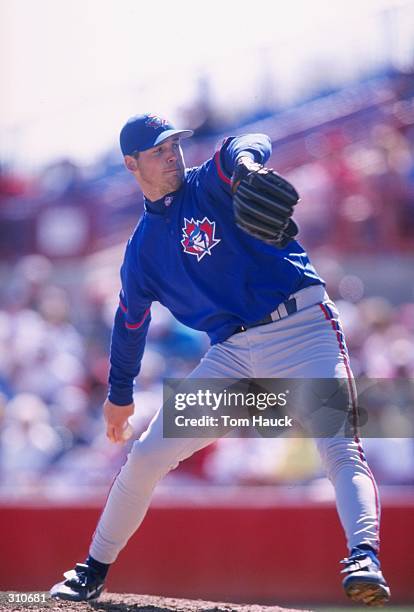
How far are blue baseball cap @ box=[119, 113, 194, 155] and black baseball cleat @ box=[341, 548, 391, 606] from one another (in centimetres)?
155

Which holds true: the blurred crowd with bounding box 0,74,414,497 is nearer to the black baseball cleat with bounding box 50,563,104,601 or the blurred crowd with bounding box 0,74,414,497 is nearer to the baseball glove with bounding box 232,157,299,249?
the black baseball cleat with bounding box 50,563,104,601

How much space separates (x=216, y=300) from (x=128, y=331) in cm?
49

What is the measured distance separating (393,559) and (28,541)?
82.9 inches

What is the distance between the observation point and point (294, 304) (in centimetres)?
324

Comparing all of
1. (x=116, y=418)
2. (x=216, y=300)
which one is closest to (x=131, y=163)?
(x=216, y=300)

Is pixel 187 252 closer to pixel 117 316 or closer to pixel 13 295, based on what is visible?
pixel 117 316

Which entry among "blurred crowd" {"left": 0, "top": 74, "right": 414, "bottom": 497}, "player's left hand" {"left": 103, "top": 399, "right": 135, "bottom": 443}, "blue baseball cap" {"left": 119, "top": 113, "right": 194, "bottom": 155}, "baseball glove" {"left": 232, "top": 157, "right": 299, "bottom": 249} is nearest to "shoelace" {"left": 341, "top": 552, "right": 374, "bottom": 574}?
"baseball glove" {"left": 232, "top": 157, "right": 299, "bottom": 249}

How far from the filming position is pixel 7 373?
695 centimetres

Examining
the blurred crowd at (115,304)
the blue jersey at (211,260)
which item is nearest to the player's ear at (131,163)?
the blue jersey at (211,260)

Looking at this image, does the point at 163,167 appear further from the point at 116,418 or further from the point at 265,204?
the point at 116,418

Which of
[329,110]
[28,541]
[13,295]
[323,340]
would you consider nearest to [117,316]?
[323,340]

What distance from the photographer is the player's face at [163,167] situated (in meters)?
3.40

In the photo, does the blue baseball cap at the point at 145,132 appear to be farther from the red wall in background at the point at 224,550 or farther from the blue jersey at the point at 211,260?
the red wall in background at the point at 224,550

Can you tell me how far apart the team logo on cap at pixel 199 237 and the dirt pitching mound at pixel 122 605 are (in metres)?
1.30
